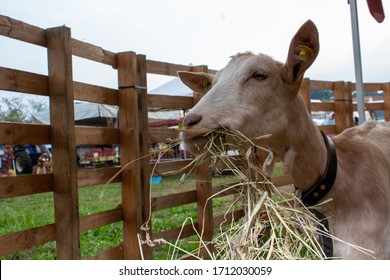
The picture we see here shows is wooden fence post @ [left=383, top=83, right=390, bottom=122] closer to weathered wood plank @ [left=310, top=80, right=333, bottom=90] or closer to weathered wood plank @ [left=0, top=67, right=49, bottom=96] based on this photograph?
weathered wood plank @ [left=310, top=80, right=333, bottom=90]

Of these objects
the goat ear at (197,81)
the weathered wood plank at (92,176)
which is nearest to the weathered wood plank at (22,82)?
the weathered wood plank at (92,176)

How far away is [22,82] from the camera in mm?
2902

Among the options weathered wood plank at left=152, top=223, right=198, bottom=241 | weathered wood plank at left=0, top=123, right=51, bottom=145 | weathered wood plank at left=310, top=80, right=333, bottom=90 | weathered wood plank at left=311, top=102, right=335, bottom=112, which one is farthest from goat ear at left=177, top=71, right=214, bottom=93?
weathered wood plank at left=311, top=102, right=335, bottom=112

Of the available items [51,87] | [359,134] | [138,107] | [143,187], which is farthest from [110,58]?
[359,134]

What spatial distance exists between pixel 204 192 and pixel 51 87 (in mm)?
2299

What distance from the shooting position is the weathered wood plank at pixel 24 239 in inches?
109

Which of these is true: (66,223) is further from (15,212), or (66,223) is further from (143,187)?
(15,212)

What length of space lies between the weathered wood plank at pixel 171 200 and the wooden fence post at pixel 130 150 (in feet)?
1.19

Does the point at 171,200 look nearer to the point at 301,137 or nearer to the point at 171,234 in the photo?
the point at 171,234

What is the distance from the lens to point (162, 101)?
14.8ft

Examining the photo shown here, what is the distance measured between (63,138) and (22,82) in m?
0.49

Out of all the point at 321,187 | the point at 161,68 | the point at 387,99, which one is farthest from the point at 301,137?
the point at 387,99

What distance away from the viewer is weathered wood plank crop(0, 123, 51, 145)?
277 cm

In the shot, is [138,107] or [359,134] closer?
[359,134]
